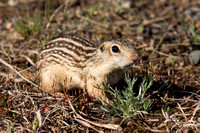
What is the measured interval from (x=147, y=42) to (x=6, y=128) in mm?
3572

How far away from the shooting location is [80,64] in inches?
163

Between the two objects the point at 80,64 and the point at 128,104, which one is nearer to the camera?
the point at 128,104

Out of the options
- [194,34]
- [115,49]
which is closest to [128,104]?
[115,49]

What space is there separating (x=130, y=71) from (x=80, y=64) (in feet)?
3.34

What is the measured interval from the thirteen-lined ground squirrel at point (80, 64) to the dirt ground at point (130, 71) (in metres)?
0.22

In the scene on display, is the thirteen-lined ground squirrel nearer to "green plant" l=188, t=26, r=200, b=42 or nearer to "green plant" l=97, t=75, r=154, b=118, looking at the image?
"green plant" l=97, t=75, r=154, b=118

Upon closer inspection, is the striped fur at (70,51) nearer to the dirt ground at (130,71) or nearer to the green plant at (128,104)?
the dirt ground at (130,71)

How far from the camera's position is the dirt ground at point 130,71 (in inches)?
135

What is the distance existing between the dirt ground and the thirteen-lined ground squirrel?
0.22 m

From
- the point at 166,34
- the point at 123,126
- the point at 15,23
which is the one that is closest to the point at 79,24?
the point at 15,23

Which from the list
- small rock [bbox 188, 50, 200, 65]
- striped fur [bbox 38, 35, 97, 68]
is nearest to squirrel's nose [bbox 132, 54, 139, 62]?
striped fur [bbox 38, 35, 97, 68]

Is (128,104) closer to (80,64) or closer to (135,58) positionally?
(135,58)

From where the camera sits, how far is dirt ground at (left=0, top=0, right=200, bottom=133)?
343cm

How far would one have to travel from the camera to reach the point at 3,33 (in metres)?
6.04
